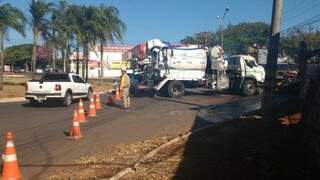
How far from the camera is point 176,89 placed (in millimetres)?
29859

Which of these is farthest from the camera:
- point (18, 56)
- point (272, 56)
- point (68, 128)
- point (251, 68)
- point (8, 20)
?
point (18, 56)

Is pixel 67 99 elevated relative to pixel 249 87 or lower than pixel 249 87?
lower

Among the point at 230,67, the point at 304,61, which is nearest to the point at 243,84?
the point at 230,67

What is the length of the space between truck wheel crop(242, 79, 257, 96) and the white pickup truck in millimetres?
10720

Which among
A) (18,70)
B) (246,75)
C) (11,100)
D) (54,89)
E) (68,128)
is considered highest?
(246,75)

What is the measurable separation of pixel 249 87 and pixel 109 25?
817 inches

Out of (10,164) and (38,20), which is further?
(38,20)

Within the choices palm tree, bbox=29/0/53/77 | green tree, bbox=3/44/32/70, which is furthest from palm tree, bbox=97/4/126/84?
green tree, bbox=3/44/32/70

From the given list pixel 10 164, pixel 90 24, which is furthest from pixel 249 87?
pixel 10 164

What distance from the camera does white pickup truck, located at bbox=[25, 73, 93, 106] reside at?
76.2ft

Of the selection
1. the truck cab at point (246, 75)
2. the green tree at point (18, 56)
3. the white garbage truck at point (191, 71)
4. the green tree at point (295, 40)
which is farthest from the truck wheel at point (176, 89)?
the green tree at point (18, 56)

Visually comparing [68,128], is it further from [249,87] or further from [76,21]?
[76,21]

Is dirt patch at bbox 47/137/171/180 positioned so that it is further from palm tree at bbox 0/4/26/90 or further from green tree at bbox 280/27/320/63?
green tree at bbox 280/27/320/63

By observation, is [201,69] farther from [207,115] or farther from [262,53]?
[262,53]
